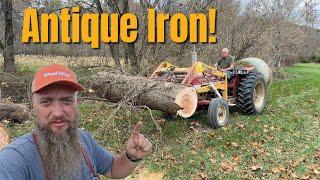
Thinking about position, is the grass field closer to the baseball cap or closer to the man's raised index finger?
the man's raised index finger

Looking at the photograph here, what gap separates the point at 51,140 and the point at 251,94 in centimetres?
881

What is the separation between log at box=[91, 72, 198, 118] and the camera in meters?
8.14

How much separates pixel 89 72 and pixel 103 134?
2379 mm

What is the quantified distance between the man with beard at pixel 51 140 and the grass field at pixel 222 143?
4407 millimetres

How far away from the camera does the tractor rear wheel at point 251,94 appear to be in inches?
421

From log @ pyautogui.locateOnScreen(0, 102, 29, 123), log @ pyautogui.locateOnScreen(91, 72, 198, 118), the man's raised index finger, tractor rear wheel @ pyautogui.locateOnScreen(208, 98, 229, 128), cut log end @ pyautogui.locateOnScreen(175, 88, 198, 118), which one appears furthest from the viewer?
log @ pyautogui.locateOnScreen(0, 102, 29, 123)

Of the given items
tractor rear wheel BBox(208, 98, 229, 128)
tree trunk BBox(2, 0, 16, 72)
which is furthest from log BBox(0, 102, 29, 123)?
tree trunk BBox(2, 0, 16, 72)

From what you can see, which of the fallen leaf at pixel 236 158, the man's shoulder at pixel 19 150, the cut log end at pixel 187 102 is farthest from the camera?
the cut log end at pixel 187 102

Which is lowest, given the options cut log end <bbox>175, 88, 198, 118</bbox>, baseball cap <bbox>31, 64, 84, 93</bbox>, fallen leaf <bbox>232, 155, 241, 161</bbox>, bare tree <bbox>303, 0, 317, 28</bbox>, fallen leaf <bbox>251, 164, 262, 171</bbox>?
fallen leaf <bbox>251, 164, 262, 171</bbox>

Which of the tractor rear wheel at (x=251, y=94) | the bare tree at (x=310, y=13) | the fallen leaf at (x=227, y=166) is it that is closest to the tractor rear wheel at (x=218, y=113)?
the tractor rear wheel at (x=251, y=94)

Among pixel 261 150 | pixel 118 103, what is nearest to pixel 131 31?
pixel 118 103

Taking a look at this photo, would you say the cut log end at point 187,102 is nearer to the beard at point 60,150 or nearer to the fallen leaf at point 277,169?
the fallen leaf at point 277,169

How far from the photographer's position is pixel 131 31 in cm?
1474

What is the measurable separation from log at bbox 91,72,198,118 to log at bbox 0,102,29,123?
208 cm
